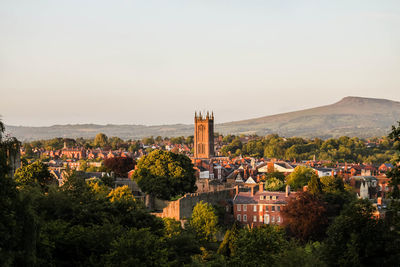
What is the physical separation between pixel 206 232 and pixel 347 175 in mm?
39759

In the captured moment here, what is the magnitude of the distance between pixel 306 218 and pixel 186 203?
31.4ft

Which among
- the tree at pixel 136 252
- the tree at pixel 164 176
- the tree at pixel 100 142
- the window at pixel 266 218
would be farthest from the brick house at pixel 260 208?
the tree at pixel 100 142

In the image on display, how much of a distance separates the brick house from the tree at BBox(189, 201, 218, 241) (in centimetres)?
609

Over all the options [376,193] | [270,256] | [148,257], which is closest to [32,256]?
[148,257]

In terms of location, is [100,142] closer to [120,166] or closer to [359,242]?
[120,166]

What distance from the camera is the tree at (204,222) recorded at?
4387 centimetres

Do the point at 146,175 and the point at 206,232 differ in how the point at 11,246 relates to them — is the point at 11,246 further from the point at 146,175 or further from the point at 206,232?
the point at 146,175

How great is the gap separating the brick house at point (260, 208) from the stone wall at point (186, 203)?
1.68 m

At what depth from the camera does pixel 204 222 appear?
4481 centimetres

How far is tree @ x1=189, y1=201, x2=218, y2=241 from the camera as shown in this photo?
1727 inches

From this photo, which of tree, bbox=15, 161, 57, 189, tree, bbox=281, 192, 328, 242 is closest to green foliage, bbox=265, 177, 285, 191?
tree, bbox=281, 192, 328, 242

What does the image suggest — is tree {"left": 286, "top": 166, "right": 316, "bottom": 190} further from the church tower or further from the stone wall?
the church tower

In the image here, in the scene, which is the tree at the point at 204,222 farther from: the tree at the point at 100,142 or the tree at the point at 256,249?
the tree at the point at 100,142

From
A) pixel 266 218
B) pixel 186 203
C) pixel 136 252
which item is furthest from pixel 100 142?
pixel 136 252
